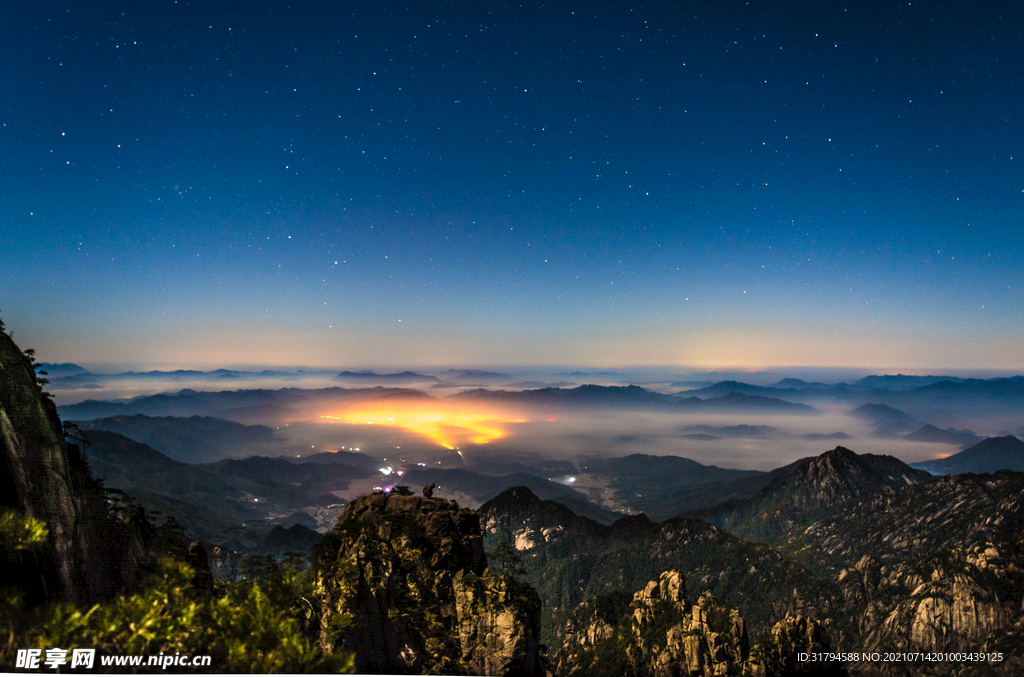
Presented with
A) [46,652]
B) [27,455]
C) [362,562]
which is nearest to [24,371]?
[27,455]

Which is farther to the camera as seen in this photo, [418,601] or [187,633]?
[418,601]

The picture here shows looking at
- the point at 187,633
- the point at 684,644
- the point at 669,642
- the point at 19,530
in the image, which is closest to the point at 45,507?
the point at 19,530

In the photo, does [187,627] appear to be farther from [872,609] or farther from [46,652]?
[872,609]

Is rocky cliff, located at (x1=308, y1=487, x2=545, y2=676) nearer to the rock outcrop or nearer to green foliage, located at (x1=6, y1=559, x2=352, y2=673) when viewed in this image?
green foliage, located at (x1=6, y1=559, x2=352, y2=673)

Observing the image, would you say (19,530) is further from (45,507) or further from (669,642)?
(669,642)

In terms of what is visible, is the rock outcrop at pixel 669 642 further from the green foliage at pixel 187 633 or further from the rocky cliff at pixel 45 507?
the rocky cliff at pixel 45 507

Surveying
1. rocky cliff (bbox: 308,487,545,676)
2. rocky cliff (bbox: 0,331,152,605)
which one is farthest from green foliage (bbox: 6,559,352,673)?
rocky cliff (bbox: 308,487,545,676)

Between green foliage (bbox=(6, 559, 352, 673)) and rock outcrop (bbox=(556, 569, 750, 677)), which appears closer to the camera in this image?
green foliage (bbox=(6, 559, 352, 673))
